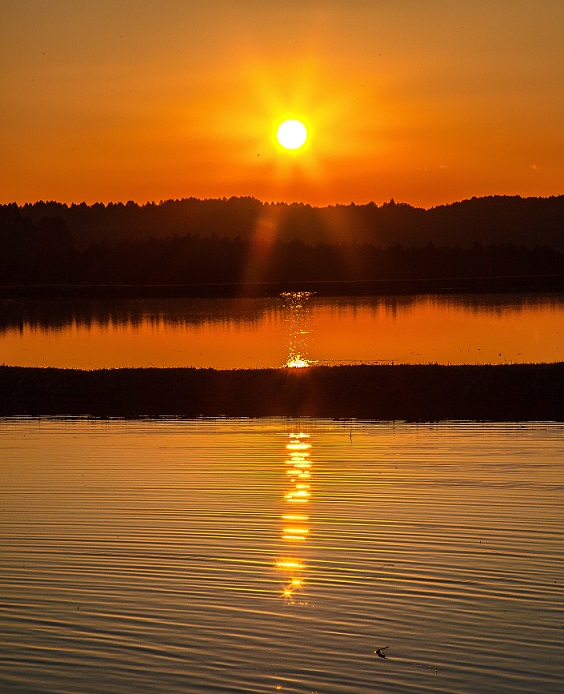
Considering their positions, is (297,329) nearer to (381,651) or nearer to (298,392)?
(298,392)

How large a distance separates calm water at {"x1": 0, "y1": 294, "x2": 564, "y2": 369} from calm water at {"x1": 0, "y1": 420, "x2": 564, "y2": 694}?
24556mm

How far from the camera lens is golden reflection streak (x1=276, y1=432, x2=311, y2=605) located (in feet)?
44.6

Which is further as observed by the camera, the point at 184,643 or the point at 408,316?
the point at 408,316

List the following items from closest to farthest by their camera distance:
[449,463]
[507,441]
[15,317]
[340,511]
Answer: [340,511], [449,463], [507,441], [15,317]

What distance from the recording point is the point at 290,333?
214 feet

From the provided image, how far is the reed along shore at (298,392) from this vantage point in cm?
3394

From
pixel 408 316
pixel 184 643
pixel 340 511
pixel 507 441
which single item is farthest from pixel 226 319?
pixel 184 643

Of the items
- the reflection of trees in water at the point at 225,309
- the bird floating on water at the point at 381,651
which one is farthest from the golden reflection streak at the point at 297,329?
the bird floating on water at the point at 381,651

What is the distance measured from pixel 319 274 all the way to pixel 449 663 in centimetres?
15882

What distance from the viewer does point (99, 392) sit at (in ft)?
122

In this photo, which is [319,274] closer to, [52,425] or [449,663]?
[52,425]

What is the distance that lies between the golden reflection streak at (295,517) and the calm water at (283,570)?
46 mm

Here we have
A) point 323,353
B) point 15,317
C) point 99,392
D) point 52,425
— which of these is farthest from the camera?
point 15,317

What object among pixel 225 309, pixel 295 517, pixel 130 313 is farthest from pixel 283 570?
pixel 225 309
